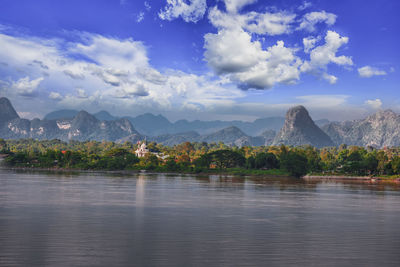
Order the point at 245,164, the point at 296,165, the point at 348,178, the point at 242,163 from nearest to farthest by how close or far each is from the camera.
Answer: the point at 348,178 → the point at 296,165 → the point at 245,164 → the point at 242,163

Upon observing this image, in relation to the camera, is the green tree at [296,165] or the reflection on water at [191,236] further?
the green tree at [296,165]

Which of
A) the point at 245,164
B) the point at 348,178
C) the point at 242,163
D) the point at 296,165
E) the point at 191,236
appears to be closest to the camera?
the point at 191,236

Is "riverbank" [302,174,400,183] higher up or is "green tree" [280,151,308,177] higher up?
"green tree" [280,151,308,177]

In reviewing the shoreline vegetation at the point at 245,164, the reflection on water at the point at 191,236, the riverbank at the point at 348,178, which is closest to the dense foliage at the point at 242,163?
the shoreline vegetation at the point at 245,164

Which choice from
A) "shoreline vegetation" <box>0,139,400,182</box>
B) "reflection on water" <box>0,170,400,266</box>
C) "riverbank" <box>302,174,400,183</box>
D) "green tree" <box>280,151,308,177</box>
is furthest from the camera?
"green tree" <box>280,151,308,177</box>

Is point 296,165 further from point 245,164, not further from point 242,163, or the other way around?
point 242,163

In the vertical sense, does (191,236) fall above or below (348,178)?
above

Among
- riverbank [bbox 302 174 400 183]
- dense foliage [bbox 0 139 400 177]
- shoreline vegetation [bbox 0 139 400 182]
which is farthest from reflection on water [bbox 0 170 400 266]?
dense foliage [bbox 0 139 400 177]

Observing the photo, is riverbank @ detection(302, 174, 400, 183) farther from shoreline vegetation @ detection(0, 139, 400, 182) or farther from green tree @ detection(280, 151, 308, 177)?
green tree @ detection(280, 151, 308, 177)

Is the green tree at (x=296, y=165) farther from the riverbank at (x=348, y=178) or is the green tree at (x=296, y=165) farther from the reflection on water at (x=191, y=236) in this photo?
the reflection on water at (x=191, y=236)

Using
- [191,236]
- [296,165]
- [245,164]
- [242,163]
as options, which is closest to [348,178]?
[296,165]

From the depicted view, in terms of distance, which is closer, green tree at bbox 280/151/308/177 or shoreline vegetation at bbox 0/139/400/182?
shoreline vegetation at bbox 0/139/400/182

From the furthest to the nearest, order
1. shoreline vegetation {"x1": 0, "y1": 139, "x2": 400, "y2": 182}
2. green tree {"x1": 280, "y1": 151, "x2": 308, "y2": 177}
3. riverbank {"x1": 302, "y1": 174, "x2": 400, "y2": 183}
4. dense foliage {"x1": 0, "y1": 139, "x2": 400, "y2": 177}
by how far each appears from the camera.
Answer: dense foliage {"x1": 0, "y1": 139, "x2": 400, "y2": 177}
green tree {"x1": 280, "y1": 151, "x2": 308, "y2": 177}
shoreline vegetation {"x1": 0, "y1": 139, "x2": 400, "y2": 182}
riverbank {"x1": 302, "y1": 174, "x2": 400, "y2": 183}

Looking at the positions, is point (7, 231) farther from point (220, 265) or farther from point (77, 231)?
point (220, 265)
